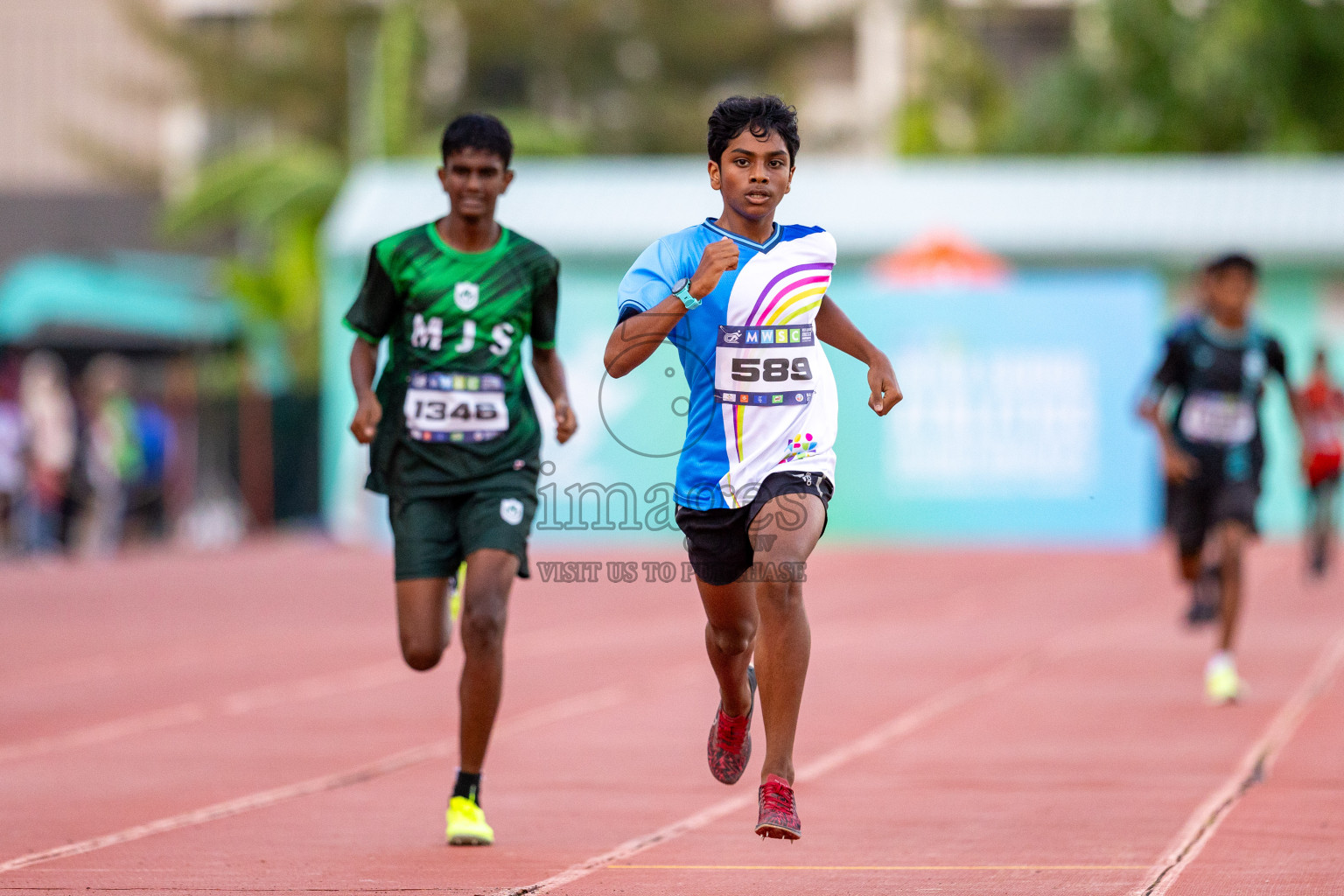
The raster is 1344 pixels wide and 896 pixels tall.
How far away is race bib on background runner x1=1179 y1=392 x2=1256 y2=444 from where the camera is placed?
35.6ft

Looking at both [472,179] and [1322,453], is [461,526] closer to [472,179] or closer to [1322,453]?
[472,179]

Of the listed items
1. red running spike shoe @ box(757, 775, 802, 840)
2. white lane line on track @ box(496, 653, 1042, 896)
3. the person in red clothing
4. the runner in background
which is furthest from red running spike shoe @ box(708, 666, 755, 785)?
the person in red clothing

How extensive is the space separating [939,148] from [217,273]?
14420 mm

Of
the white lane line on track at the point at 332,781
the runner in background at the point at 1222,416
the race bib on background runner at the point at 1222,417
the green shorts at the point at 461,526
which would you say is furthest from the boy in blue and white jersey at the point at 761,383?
the race bib on background runner at the point at 1222,417

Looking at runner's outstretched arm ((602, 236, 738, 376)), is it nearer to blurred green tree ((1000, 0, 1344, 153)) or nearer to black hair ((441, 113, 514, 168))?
black hair ((441, 113, 514, 168))

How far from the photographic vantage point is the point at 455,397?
685 cm

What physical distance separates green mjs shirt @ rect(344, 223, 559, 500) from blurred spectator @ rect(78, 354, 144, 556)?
18.1m

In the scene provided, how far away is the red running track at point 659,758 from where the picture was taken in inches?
243

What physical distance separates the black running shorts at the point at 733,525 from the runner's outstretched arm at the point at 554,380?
916 millimetres

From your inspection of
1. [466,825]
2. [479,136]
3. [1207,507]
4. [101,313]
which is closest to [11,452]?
[101,313]

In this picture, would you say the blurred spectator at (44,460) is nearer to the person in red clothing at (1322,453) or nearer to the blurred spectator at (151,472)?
the blurred spectator at (151,472)

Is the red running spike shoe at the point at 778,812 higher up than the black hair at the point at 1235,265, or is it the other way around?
the black hair at the point at 1235,265

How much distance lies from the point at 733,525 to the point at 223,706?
5.53 metres

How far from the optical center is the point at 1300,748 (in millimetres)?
8727
